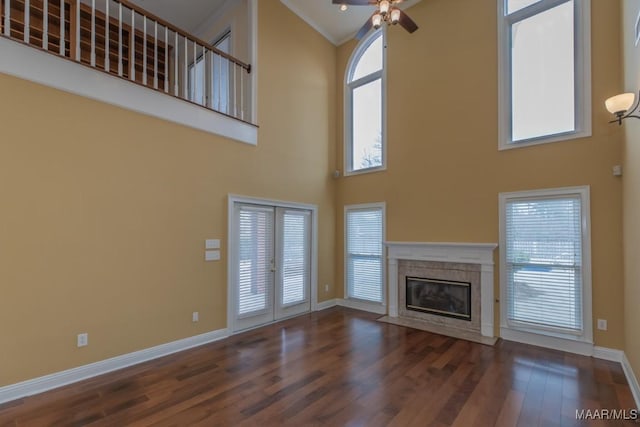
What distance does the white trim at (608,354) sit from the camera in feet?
12.3

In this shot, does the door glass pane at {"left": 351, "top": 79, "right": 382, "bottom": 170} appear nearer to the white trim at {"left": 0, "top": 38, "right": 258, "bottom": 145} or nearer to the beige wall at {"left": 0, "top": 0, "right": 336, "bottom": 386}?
the beige wall at {"left": 0, "top": 0, "right": 336, "bottom": 386}

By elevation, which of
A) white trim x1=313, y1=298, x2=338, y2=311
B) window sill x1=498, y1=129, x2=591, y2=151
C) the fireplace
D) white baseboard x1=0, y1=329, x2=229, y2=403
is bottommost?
white trim x1=313, y1=298, x2=338, y2=311

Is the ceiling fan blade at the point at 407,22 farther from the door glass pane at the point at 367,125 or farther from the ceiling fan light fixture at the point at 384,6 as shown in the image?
the door glass pane at the point at 367,125

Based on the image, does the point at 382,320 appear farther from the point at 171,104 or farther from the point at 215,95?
the point at 215,95

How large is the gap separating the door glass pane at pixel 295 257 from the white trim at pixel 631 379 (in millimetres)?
4430

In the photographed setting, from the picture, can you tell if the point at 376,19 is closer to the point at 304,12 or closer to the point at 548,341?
the point at 304,12

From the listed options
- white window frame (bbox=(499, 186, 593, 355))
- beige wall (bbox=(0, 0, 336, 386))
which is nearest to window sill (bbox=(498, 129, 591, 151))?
white window frame (bbox=(499, 186, 593, 355))

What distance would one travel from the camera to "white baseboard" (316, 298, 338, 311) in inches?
247

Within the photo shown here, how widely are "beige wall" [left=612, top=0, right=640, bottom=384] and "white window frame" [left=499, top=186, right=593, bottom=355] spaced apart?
1.20 ft

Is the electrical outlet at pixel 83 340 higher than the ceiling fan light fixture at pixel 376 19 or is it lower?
lower

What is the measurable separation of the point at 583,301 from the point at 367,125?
4.50 meters

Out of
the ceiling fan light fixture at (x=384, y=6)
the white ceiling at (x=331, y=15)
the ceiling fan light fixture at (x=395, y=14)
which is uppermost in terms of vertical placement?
the white ceiling at (x=331, y=15)

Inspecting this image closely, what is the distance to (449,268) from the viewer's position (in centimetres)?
512

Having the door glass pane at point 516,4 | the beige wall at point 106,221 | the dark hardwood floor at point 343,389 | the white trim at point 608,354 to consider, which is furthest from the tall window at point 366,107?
the white trim at point 608,354
